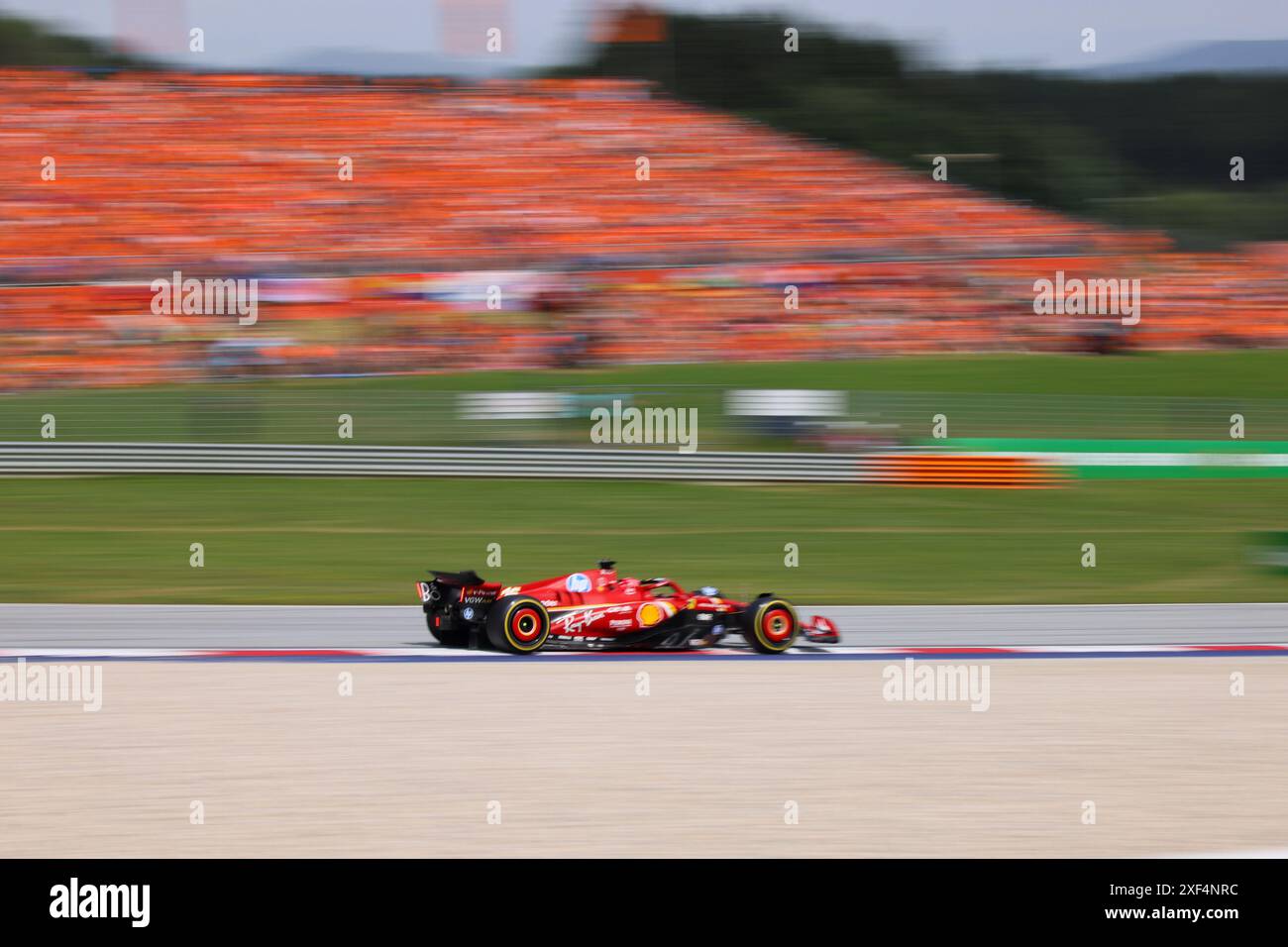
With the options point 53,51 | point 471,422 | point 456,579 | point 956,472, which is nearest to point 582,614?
point 456,579

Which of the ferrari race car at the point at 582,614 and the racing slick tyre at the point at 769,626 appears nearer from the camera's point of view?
the ferrari race car at the point at 582,614

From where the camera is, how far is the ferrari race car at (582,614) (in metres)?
8.84

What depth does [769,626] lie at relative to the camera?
9.10 meters

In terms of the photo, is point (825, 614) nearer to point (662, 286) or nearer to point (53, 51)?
point (662, 286)

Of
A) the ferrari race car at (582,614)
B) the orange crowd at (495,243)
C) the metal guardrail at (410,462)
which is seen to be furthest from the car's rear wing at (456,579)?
the orange crowd at (495,243)

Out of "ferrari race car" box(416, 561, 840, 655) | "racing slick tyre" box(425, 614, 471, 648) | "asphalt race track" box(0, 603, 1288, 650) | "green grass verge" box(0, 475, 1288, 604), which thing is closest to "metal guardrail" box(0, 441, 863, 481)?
"green grass verge" box(0, 475, 1288, 604)

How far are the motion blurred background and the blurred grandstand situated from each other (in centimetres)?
7

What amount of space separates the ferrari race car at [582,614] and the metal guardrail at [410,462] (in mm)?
7725

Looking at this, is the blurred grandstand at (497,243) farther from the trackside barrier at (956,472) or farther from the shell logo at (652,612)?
the shell logo at (652,612)

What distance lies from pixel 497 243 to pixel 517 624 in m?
16.1

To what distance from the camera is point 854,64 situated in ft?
96.8

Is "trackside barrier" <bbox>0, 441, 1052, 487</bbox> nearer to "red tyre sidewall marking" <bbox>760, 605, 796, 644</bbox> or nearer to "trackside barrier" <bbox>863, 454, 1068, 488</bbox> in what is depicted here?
"trackside barrier" <bbox>863, 454, 1068, 488</bbox>

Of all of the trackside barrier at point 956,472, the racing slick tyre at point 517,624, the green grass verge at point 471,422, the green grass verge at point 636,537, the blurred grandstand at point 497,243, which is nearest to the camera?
the racing slick tyre at point 517,624
